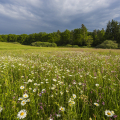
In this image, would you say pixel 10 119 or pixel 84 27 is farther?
pixel 84 27

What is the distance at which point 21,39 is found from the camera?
88875mm

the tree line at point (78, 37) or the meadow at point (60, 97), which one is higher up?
the tree line at point (78, 37)

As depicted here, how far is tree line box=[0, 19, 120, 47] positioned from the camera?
55.5m

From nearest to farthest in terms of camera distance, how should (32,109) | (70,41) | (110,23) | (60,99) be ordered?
(32,109), (60,99), (110,23), (70,41)

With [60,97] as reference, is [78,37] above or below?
above

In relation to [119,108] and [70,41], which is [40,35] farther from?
[119,108]

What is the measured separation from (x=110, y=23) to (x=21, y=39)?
287ft

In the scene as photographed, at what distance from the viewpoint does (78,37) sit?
62.1m

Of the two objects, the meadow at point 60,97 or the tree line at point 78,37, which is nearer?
the meadow at point 60,97

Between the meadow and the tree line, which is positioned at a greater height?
the tree line

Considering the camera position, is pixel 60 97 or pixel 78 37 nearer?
pixel 60 97

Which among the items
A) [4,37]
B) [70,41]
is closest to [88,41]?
[70,41]

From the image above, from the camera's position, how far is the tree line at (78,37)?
55.5m

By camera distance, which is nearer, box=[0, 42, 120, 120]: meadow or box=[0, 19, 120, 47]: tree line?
box=[0, 42, 120, 120]: meadow
